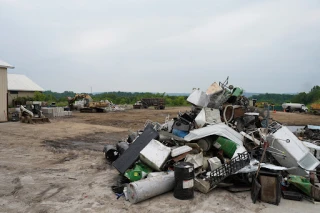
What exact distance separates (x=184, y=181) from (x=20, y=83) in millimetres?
40914

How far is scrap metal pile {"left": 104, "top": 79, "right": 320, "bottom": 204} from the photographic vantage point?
4.85 metres

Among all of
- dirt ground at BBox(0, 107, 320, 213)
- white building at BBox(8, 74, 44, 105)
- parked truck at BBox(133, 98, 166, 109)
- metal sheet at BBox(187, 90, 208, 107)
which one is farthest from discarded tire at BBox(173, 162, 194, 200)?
white building at BBox(8, 74, 44, 105)

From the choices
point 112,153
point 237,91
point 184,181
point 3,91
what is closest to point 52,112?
point 3,91

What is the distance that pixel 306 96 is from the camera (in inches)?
1832

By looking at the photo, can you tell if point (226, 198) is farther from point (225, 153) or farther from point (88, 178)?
point (88, 178)

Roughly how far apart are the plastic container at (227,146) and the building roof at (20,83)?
37.2 metres

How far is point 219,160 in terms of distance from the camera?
18.7 feet

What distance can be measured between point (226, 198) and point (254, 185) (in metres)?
0.59

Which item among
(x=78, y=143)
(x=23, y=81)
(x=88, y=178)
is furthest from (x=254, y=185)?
(x=23, y=81)

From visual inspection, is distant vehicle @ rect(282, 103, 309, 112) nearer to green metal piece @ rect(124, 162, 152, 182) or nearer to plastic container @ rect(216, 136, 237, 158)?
plastic container @ rect(216, 136, 237, 158)

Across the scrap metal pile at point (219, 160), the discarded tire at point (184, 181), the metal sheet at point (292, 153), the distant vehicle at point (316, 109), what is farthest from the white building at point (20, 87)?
the distant vehicle at point (316, 109)

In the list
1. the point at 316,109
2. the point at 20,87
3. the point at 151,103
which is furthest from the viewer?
the point at 20,87

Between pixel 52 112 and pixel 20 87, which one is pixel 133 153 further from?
pixel 20 87

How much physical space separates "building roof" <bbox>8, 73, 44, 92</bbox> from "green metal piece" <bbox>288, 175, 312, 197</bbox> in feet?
127
